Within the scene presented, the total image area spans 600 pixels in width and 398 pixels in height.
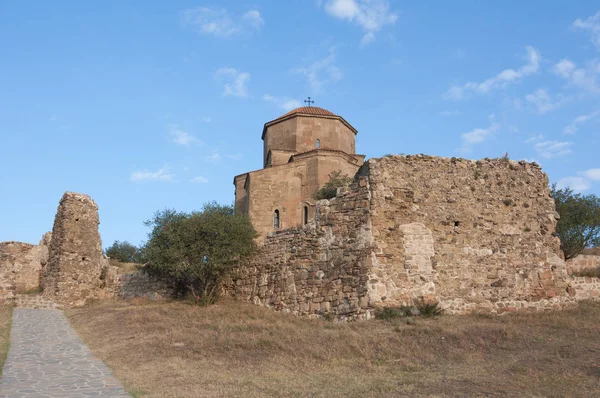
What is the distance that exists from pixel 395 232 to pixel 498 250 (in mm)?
2951

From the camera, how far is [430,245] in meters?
13.7

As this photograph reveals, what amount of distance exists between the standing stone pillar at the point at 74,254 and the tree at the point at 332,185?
10039mm

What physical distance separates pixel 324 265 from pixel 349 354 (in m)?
4.57

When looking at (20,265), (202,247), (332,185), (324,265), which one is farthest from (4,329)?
(332,185)

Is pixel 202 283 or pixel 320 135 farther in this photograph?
pixel 320 135

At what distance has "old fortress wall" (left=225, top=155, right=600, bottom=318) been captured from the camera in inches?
525

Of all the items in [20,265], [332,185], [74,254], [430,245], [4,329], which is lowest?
[4,329]

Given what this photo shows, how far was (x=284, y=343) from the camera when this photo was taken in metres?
10.3

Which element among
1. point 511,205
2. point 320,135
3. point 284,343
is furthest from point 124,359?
point 320,135

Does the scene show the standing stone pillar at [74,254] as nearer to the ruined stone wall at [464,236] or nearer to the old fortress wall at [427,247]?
the old fortress wall at [427,247]

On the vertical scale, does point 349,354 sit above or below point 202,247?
below

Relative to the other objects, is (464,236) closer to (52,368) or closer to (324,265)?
(324,265)

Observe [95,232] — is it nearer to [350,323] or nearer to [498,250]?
[350,323]

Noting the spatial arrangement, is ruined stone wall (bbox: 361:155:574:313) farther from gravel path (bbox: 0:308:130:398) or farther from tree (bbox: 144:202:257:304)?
gravel path (bbox: 0:308:130:398)
